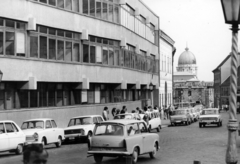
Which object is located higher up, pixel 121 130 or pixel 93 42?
pixel 93 42

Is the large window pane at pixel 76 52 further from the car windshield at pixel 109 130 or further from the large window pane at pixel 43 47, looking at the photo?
the car windshield at pixel 109 130

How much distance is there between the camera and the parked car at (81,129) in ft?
85.9

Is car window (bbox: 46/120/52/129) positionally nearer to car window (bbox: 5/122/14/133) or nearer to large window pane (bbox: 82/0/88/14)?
car window (bbox: 5/122/14/133)

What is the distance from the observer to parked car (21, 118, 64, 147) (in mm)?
23188

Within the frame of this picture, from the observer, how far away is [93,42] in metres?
40.0

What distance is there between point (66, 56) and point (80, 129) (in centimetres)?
1101

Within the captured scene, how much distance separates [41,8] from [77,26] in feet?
16.6

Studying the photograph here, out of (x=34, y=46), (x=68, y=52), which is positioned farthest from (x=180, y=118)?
(x=34, y=46)

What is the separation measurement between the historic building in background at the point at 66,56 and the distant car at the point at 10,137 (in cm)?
700

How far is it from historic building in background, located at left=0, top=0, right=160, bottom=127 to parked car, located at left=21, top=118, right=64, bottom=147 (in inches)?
167

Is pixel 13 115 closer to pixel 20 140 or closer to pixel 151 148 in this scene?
pixel 20 140

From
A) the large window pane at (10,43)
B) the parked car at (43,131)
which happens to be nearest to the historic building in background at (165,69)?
the large window pane at (10,43)

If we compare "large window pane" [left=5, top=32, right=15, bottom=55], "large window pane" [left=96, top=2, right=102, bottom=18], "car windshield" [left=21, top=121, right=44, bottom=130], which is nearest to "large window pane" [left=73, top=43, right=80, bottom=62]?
"large window pane" [left=96, top=2, right=102, bottom=18]

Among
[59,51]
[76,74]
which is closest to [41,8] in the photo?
[59,51]
